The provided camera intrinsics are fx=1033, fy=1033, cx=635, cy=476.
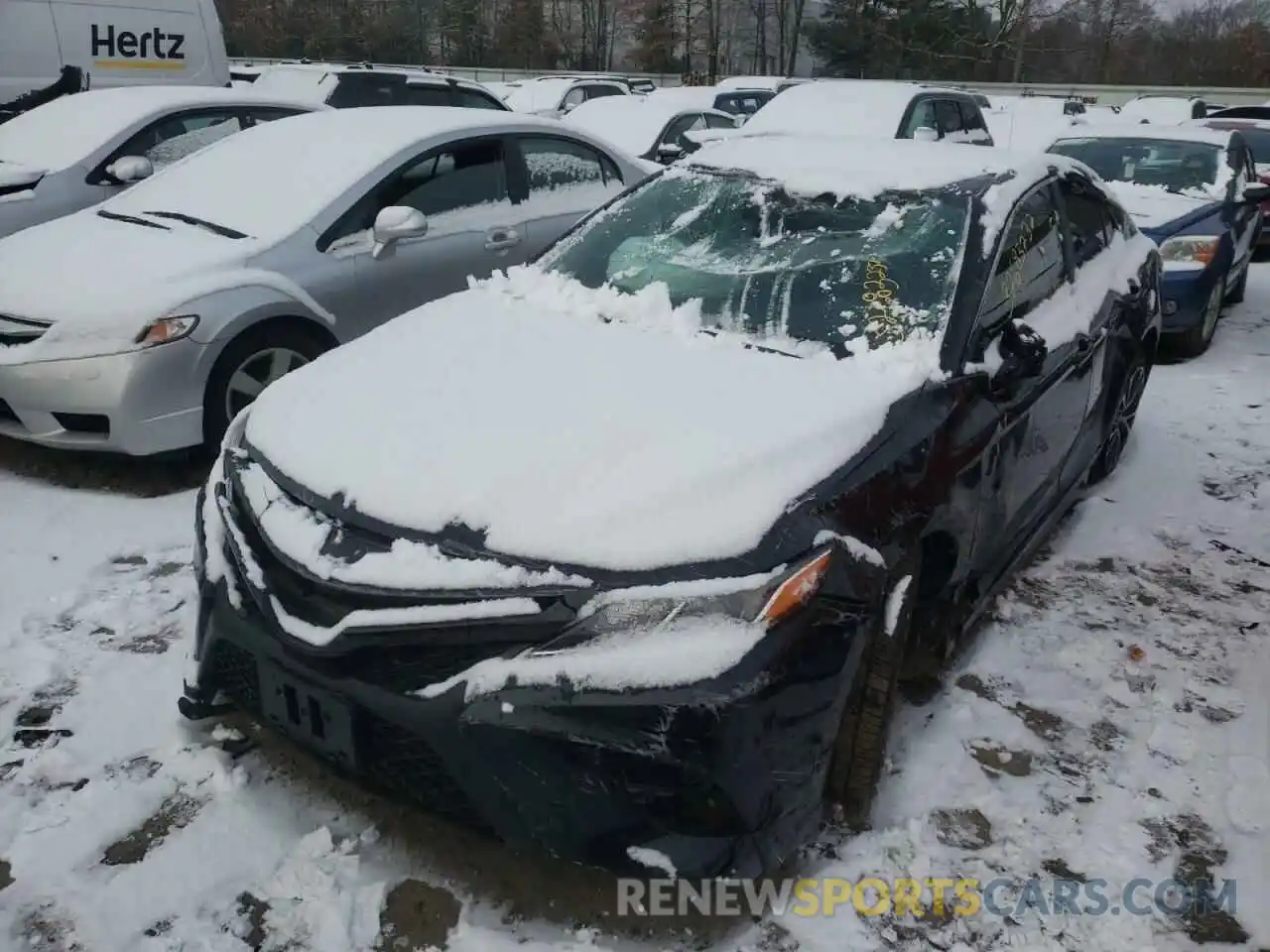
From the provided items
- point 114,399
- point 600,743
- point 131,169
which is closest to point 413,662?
point 600,743

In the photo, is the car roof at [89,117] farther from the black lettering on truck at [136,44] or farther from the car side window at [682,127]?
the car side window at [682,127]

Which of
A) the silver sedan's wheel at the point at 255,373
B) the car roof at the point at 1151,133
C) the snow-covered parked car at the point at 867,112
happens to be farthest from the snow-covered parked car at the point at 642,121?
the silver sedan's wheel at the point at 255,373

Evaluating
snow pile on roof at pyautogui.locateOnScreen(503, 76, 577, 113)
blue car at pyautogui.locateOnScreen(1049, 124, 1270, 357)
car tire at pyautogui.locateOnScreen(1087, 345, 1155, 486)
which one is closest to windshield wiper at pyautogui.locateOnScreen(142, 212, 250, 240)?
car tire at pyautogui.locateOnScreen(1087, 345, 1155, 486)

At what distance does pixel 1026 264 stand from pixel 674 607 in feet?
6.41

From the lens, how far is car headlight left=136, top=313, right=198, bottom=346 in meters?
4.09

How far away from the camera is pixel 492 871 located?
7.75 feet

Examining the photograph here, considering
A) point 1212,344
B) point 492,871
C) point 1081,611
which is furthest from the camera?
point 1212,344

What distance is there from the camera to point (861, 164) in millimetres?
3432

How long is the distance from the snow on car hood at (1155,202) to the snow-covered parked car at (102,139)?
571 cm

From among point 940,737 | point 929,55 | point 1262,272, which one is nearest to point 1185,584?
point 940,737

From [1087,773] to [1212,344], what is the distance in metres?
5.65

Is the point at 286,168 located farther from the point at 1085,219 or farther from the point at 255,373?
the point at 1085,219

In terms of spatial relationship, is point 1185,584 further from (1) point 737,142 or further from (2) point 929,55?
(2) point 929,55

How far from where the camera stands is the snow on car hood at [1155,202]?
22.9 feet
